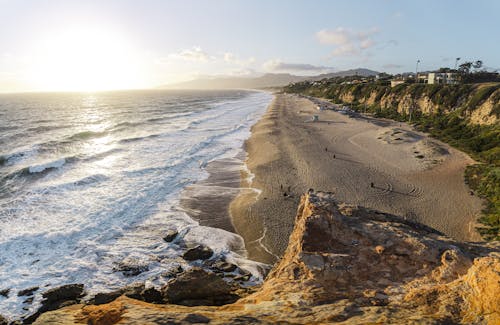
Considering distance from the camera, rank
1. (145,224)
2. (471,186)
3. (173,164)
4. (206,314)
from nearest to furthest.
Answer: (206,314)
(145,224)
(471,186)
(173,164)

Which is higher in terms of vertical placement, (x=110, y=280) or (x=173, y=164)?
(x=173, y=164)

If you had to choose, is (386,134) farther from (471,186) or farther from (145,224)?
(145,224)

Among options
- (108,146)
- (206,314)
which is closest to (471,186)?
(206,314)

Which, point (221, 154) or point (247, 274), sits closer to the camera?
point (247, 274)

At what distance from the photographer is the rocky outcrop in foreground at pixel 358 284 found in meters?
6.48

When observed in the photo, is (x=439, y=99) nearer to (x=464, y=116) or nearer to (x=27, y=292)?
(x=464, y=116)

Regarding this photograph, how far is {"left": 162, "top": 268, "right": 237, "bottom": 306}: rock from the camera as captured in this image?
10531 millimetres

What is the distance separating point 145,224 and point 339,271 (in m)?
15.0

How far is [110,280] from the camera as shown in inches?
568

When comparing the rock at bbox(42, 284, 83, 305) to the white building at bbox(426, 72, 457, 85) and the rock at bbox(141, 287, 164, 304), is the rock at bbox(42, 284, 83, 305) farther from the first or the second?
the white building at bbox(426, 72, 457, 85)

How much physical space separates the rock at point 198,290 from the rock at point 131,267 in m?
4.14

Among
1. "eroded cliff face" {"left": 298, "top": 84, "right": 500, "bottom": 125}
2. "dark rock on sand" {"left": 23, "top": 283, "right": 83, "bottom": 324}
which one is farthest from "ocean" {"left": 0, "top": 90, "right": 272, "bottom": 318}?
"eroded cliff face" {"left": 298, "top": 84, "right": 500, "bottom": 125}

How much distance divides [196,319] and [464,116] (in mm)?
51793

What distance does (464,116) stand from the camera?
44688 mm
